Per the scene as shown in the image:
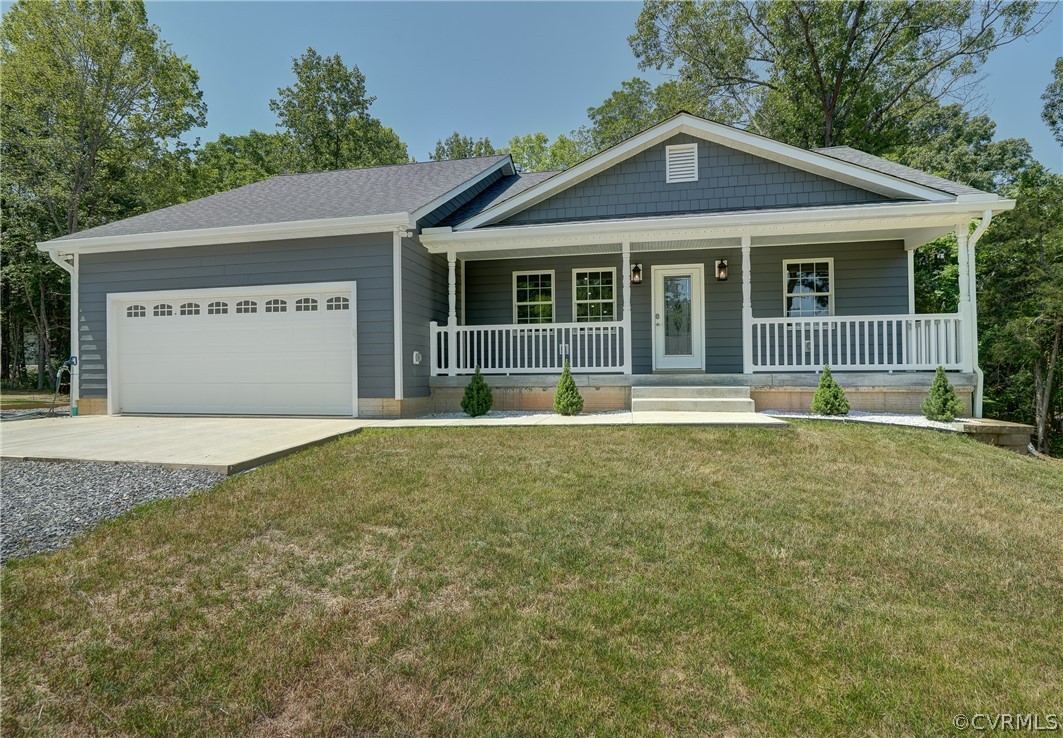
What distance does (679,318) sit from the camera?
32.9ft

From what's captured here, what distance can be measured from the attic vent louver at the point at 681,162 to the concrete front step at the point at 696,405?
160 inches

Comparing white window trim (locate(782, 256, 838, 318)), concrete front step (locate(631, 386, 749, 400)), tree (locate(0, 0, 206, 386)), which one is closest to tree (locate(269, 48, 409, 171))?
tree (locate(0, 0, 206, 386))

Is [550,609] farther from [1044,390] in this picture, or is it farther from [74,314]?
[1044,390]

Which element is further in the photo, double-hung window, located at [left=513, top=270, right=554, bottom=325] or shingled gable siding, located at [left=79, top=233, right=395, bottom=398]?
double-hung window, located at [left=513, top=270, right=554, bottom=325]

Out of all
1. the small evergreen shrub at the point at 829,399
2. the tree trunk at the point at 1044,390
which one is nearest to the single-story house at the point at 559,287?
the small evergreen shrub at the point at 829,399

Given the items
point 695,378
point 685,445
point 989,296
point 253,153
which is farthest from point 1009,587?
point 253,153

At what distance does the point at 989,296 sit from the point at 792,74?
10.8 metres

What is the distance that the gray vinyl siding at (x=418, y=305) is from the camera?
8.36 metres

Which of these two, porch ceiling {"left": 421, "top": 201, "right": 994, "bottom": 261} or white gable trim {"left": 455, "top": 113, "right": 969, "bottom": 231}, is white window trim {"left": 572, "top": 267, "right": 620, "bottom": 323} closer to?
porch ceiling {"left": 421, "top": 201, "right": 994, "bottom": 261}

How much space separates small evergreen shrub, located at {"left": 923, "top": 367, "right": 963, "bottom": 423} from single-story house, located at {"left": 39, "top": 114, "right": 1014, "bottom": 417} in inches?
31.4

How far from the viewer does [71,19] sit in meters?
16.1

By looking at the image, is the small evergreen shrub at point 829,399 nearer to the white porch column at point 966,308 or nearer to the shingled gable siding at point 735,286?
the white porch column at point 966,308

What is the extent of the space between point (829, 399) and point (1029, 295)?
7621mm

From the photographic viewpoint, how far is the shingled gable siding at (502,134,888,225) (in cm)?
892
